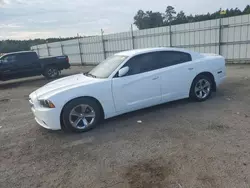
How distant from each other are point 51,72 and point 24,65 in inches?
64.3

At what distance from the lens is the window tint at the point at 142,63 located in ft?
16.4

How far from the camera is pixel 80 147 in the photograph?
13.0 feet

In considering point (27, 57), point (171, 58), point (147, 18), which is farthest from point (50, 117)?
point (147, 18)

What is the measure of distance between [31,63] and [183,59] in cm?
1072

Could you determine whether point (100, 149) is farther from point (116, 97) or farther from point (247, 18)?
point (247, 18)

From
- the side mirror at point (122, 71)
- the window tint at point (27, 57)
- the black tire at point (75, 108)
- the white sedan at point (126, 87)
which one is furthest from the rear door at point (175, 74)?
the window tint at point (27, 57)

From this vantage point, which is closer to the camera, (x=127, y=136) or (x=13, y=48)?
(x=127, y=136)

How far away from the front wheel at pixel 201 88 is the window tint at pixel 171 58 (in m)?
0.61

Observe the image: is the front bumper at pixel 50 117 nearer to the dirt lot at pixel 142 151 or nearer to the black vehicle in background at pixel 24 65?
the dirt lot at pixel 142 151

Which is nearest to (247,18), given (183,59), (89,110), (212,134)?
(183,59)

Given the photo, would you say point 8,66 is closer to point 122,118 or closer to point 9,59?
point 9,59

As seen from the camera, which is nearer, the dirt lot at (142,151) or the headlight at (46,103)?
the dirt lot at (142,151)

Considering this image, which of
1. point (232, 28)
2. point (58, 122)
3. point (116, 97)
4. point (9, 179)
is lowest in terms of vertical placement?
point (9, 179)

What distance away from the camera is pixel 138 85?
4941mm
